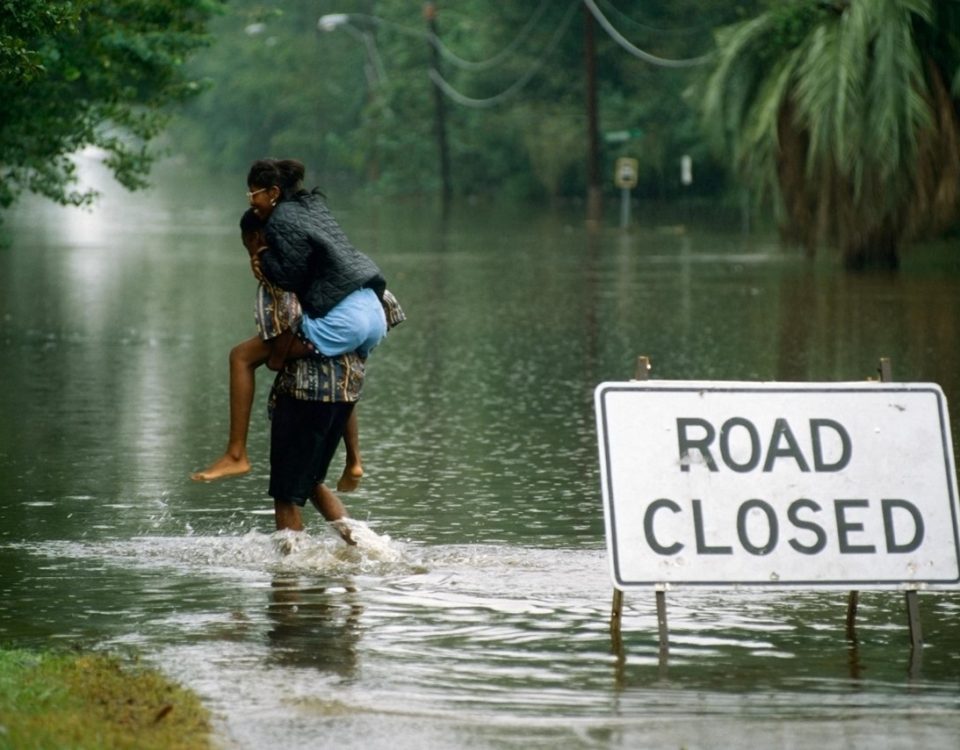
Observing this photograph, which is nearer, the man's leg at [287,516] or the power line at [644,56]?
the man's leg at [287,516]

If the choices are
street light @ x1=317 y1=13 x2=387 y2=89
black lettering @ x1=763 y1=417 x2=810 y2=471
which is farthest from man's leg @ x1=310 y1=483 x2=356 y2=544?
street light @ x1=317 y1=13 x2=387 y2=89

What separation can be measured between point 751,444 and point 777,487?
162 millimetres

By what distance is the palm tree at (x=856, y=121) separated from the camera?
28.9 m

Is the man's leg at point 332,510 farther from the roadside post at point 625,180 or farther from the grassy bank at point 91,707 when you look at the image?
the roadside post at point 625,180

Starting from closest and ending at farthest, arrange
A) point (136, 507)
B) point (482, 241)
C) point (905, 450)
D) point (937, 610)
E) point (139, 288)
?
point (905, 450), point (937, 610), point (136, 507), point (139, 288), point (482, 241)

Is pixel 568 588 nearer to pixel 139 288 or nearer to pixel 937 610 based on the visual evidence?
pixel 937 610

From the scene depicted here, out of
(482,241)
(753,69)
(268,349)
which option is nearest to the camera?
(268,349)

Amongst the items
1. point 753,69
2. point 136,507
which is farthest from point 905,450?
point 753,69

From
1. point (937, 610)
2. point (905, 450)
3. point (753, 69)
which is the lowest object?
point (937, 610)

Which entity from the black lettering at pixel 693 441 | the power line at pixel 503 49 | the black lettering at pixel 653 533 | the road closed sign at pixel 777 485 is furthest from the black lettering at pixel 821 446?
the power line at pixel 503 49

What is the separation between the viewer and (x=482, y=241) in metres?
41.8

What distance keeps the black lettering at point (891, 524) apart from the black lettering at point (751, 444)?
44cm

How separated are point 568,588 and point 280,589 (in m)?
1.08

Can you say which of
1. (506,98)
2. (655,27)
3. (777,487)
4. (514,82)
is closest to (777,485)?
(777,487)
